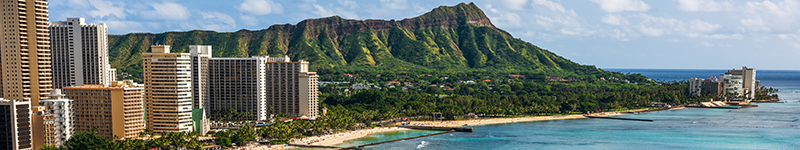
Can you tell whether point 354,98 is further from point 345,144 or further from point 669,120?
point 669,120

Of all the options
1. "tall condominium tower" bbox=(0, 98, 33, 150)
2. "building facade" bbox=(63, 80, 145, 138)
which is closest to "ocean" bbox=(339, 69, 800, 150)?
"building facade" bbox=(63, 80, 145, 138)

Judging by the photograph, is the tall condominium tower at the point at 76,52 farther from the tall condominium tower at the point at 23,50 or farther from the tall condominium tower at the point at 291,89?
the tall condominium tower at the point at 23,50

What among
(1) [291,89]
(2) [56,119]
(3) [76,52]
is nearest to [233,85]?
(1) [291,89]

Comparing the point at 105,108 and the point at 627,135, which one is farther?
the point at 627,135

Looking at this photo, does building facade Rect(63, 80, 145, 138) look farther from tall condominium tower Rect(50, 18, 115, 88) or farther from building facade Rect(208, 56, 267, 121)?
building facade Rect(208, 56, 267, 121)

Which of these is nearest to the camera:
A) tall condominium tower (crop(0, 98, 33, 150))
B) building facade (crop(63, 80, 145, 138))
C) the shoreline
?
tall condominium tower (crop(0, 98, 33, 150))

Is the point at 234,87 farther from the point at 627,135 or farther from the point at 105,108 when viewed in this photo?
the point at 627,135

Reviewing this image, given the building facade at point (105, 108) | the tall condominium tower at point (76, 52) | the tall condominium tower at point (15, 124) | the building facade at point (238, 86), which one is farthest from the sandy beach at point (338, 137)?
the tall condominium tower at point (76, 52)

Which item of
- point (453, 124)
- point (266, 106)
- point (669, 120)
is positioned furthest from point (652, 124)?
point (266, 106)
